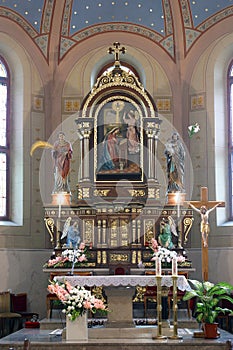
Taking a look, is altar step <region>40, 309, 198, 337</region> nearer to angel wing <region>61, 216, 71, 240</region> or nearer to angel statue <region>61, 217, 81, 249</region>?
angel statue <region>61, 217, 81, 249</region>

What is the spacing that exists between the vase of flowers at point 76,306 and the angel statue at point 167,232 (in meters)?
4.82

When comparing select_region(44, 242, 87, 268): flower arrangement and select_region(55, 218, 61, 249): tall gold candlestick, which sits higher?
select_region(55, 218, 61, 249): tall gold candlestick

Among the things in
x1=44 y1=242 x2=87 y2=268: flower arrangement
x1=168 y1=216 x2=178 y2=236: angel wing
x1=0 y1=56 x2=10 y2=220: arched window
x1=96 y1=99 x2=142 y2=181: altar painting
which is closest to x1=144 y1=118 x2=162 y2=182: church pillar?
x1=96 y1=99 x2=142 y2=181: altar painting

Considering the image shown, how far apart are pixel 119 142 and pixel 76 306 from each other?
280 inches

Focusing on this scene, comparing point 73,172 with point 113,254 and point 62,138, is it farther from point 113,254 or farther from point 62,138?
point 113,254

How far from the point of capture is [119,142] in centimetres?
2055

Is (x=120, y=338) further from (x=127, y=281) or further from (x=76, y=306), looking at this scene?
(x=127, y=281)

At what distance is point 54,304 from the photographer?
718 inches

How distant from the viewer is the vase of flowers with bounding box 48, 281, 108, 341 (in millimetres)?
14234

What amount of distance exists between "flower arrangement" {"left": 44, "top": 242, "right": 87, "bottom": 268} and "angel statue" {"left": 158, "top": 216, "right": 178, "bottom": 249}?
1.92m

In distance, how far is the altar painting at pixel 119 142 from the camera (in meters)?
20.3

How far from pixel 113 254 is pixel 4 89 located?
572 centimetres

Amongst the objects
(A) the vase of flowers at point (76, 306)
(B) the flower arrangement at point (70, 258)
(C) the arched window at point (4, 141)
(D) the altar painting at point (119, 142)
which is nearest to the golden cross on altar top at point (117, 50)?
(D) the altar painting at point (119, 142)

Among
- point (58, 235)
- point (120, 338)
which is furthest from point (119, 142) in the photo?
point (120, 338)
